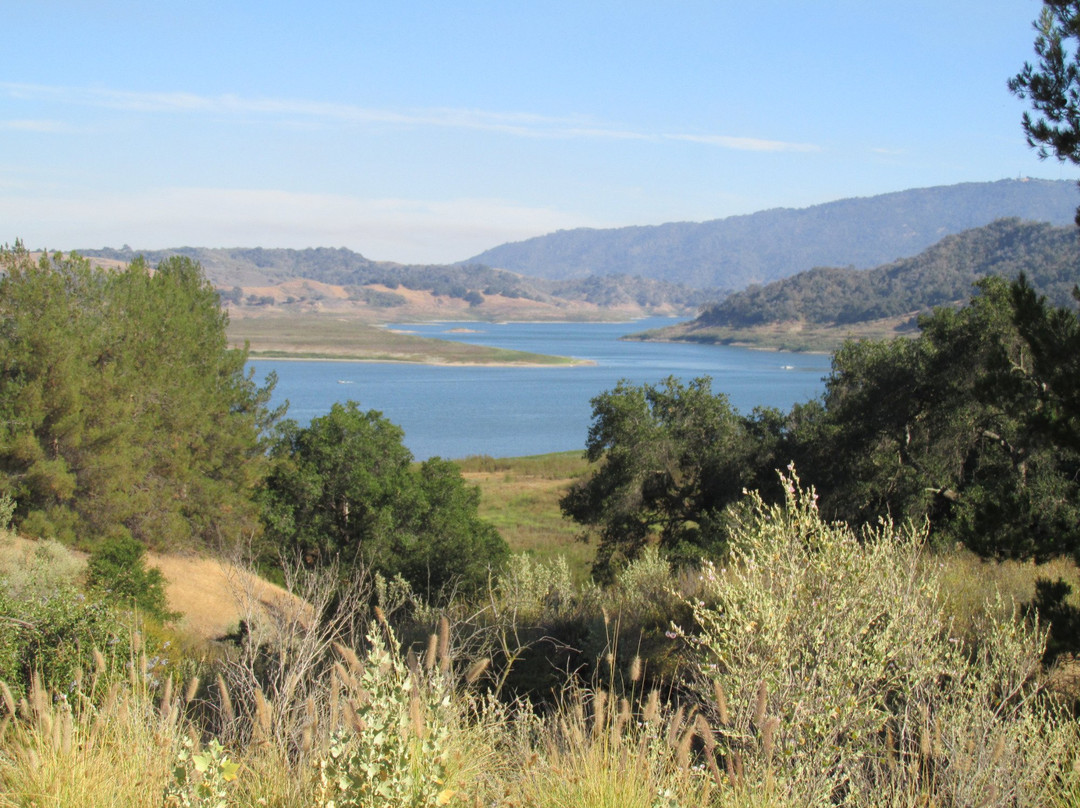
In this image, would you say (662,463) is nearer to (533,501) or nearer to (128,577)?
(128,577)

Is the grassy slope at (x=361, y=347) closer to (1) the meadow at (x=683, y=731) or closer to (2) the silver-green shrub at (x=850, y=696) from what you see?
(1) the meadow at (x=683, y=731)

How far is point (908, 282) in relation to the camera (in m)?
136

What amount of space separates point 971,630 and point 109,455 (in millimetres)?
17074

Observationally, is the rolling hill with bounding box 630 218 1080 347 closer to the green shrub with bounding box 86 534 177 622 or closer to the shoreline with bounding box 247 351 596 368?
the shoreline with bounding box 247 351 596 368

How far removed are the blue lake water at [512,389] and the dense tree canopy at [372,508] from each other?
755 inches

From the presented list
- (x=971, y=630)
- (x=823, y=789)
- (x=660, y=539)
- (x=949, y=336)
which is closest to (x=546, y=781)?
(x=823, y=789)

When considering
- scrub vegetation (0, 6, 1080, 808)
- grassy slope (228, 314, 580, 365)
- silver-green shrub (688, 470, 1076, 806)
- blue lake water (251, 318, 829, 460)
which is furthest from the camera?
grassy slope (228, 314, 580, 365)

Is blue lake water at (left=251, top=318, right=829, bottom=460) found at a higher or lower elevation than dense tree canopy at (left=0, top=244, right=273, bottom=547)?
lower

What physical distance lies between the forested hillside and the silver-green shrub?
359 ft

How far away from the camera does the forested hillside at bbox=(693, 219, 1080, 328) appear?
11644cm

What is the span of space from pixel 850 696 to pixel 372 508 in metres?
17.6

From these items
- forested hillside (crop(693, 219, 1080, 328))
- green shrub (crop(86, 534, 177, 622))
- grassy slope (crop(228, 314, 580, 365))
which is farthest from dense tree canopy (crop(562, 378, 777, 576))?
forested hillside (crop(693, 219, 1080, 328))

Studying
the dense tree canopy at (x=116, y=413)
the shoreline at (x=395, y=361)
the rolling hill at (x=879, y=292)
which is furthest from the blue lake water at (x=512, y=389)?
the dense tree canopy at (x=116, y=413)

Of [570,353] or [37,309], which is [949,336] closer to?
[37,309]
